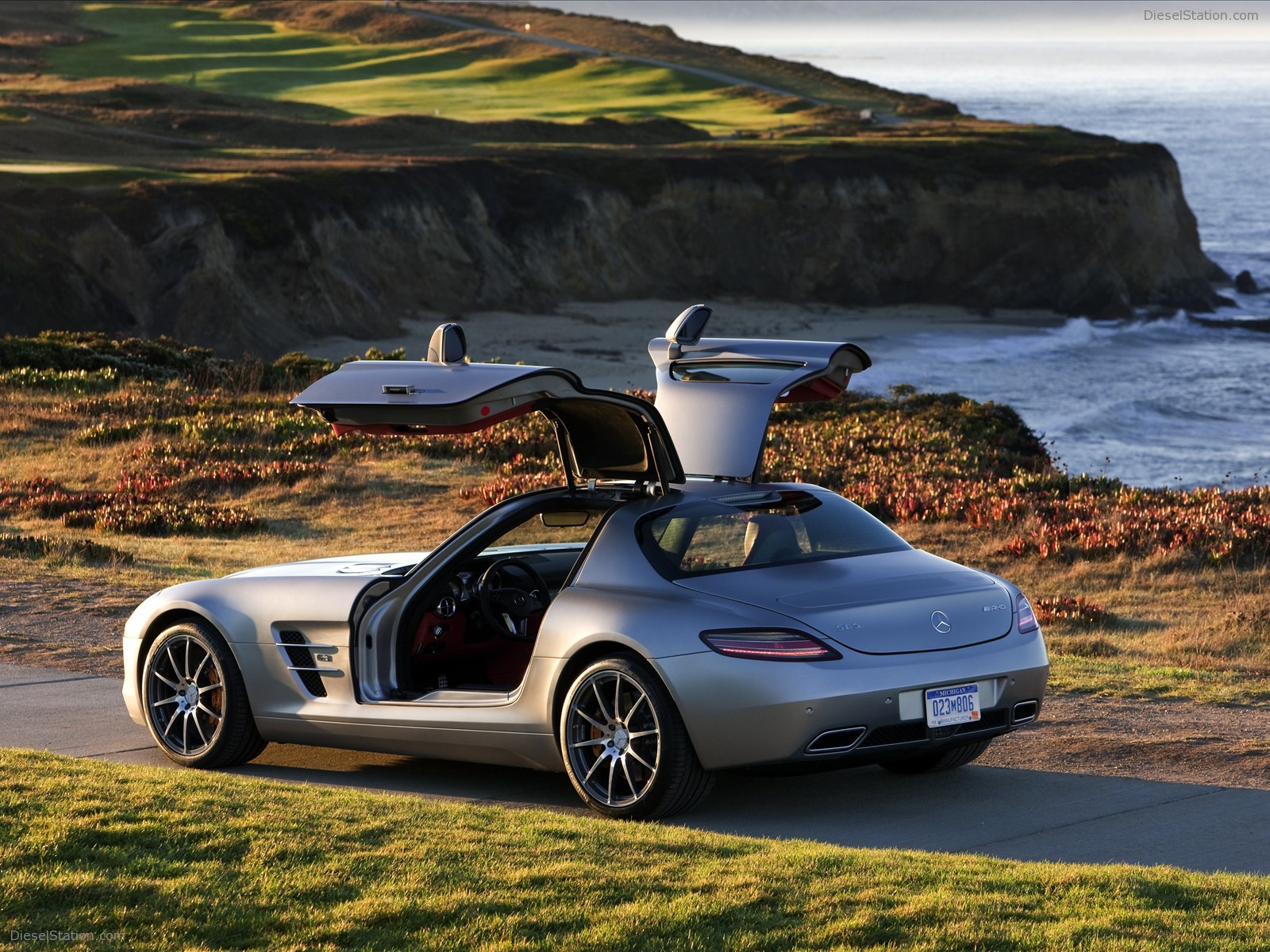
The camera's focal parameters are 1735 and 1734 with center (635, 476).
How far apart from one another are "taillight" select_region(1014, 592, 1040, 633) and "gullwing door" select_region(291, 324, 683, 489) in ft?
5.30

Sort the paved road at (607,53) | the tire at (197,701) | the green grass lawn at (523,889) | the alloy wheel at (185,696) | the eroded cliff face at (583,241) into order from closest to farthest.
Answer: the green grass lawn at (523,889)
the tire at (197,701)
the alloy wheel at (185,696)
the eroded cliff face at (583,241)
the paved road at (607,53)

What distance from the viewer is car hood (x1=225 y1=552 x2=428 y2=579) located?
8.46 meters

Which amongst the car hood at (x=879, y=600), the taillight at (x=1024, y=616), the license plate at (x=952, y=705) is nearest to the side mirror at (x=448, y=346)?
the car hood at (x=879, y=600)

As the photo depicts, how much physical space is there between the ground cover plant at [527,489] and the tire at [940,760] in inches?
98.0

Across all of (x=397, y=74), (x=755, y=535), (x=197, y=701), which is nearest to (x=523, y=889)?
(x=755, y=535)

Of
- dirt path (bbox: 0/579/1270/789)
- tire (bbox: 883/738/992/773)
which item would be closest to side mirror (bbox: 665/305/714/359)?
tire (bbox: 883/738/992/773)

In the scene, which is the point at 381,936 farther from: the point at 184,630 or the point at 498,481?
the point at 498,481

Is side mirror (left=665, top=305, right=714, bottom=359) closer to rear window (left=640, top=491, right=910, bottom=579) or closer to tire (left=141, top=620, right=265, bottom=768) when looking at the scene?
rear window (left=640, top=491, right=910, bottom=579)

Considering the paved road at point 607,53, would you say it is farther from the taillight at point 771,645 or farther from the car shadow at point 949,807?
the taillight at point 771,645

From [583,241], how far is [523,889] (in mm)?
61121

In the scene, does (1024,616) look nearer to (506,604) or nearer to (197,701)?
(506,604)

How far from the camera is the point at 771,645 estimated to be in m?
6.92

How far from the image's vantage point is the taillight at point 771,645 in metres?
6.91

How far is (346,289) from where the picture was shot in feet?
182
